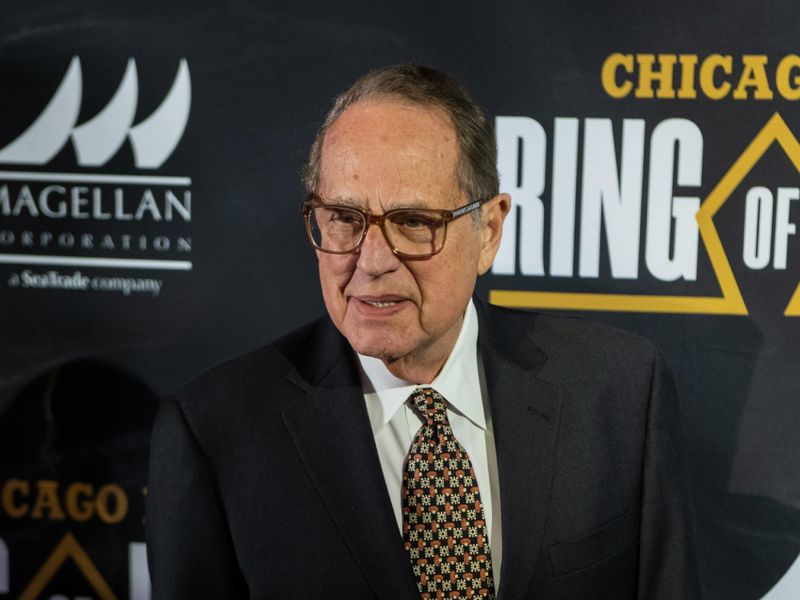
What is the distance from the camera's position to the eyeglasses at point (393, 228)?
4.76ft

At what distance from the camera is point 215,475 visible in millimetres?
1585

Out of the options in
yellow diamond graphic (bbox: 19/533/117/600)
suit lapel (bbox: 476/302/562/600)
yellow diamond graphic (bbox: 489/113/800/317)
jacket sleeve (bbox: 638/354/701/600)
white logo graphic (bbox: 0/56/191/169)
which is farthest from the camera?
yellow diamond graphic (bbox: 19/533/117/600)

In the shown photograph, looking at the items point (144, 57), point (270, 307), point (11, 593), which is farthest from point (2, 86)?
point (11, 593)

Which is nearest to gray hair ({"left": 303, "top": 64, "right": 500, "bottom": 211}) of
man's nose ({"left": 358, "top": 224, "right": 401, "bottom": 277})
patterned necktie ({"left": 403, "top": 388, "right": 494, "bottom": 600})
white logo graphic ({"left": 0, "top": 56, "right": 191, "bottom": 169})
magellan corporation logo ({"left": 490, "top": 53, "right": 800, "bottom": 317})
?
man's nose ({"left": 358, "top": 224, "right": 401, "bottom": 277})

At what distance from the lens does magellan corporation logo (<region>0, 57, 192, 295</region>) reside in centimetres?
240

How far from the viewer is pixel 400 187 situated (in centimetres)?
145

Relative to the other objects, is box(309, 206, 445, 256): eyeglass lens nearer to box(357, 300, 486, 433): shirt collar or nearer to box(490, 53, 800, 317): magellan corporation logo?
box(357, 300, 486, 433): shirt collar

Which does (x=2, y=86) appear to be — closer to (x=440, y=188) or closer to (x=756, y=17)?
(x=440, y=188)

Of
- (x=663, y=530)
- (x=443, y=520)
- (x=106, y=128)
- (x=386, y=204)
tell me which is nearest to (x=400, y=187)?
(x=386, y=204)

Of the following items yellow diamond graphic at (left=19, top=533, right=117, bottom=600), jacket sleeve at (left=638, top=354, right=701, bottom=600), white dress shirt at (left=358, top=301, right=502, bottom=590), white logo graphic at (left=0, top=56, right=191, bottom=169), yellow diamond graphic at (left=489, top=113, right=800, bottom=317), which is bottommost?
yellow diamond graphic at (left=19, top=533, right=117, bottom=600)

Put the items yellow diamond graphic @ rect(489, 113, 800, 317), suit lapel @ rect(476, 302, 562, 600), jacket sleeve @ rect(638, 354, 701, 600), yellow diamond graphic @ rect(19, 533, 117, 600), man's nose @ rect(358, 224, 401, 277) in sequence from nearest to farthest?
man's nose @ rect(358, 224, 401, 277)
suit lapel @ rect(476, 302, 562, 600)
jacket sleeve @ rect(638, 354, 701, 600)
yellow diamond graphic @ rect(489, 113, 800, 317)
yellow diamond graphic @ rect(19, 533, 117, 600)

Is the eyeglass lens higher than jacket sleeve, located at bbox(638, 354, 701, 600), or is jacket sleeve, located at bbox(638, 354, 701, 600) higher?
the eyeglass lens

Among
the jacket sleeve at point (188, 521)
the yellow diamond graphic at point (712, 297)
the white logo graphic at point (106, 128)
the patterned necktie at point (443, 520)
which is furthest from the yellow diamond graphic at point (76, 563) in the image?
the patterned necktie at point (443, 520)

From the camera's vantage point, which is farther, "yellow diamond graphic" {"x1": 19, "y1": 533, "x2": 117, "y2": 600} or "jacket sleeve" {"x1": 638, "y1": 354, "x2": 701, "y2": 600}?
"yellow diamond graphic" {"x1": 19, "y1": 533, "x2": 117, "y2": 600}
